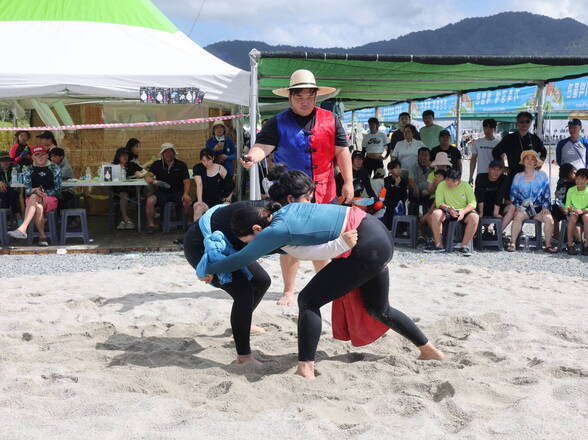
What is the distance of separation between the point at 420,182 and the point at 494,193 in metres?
1.20

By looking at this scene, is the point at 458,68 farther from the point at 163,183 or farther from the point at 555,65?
the point at 163,183

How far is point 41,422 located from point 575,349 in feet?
9.63

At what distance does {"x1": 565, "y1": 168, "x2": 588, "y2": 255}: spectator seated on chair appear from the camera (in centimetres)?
716

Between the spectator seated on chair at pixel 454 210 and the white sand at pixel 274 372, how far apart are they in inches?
79.0

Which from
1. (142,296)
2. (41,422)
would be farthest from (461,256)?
(41,422)

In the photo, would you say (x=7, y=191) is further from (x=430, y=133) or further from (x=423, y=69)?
(x=430, y=133)

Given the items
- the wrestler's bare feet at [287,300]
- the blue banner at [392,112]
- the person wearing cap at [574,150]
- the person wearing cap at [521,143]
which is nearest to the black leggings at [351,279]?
the wrestler's bare feet at [287,300]

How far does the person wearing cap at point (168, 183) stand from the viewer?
27.7ft

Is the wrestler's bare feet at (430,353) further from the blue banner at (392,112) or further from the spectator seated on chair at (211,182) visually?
the blue banner at (392,112)

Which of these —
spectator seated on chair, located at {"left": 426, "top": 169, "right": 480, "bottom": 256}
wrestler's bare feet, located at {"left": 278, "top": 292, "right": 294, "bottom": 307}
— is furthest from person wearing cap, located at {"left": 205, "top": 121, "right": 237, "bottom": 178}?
wrestler's bare feet, located at {"left": 278, "top": 292, "right": 294, "bottom": 307}

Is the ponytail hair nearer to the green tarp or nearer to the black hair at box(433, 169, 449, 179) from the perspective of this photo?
the green tarp

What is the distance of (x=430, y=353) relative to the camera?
135 inches

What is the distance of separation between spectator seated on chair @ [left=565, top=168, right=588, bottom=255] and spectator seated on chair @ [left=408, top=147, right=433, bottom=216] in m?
1.75

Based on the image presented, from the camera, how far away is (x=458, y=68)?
24.5 ft
